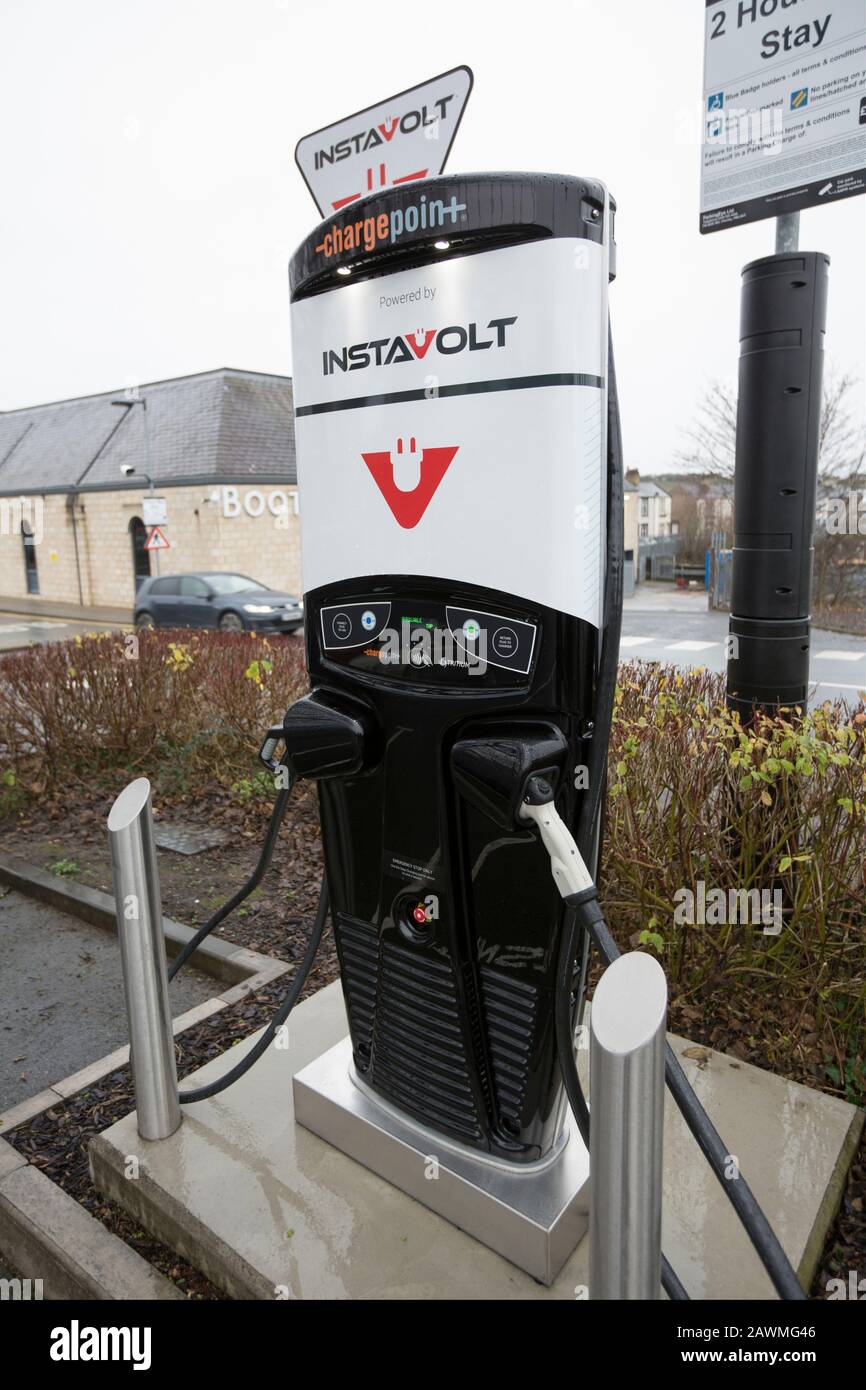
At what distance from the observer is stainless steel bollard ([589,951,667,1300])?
123cm

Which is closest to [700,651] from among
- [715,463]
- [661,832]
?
[715,463]

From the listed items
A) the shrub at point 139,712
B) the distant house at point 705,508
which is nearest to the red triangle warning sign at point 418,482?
the shrub at point 139,712

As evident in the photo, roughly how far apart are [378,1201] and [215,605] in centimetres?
1413

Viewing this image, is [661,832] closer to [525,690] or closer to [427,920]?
[427,920]

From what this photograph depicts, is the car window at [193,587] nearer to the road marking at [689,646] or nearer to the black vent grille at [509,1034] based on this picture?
the road marking at [689,646]

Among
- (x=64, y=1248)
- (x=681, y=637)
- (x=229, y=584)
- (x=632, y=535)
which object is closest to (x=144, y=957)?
(x=64, y=1248)

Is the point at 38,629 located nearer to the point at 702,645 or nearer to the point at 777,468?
the point at 702,645

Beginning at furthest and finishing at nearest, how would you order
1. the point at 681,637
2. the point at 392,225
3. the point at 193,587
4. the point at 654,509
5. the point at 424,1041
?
the point at 654,509, the point at 681,637, the point at 193,587, the point at 424,1041, the point at 392,225

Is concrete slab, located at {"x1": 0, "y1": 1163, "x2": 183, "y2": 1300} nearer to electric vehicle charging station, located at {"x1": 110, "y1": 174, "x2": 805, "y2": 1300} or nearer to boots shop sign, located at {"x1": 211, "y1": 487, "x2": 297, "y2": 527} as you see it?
electric vehicle charging station, located at {"x1": 110, "y1": 174, "x2": 805, "y2": 1300}

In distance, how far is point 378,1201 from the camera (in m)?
2.11

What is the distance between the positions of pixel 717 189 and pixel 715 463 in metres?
22.3

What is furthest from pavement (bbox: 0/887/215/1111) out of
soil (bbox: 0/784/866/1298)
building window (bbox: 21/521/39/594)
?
building window (bbox: 21/521/39/594)

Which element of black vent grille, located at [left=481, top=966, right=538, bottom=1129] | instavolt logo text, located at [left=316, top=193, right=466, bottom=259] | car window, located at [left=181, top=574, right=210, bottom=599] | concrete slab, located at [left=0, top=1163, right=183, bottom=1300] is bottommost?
concrete slab, located at [left=0, top=1163, right=183, bottom=1300]

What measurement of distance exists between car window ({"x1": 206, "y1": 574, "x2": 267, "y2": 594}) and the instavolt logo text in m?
14.4
